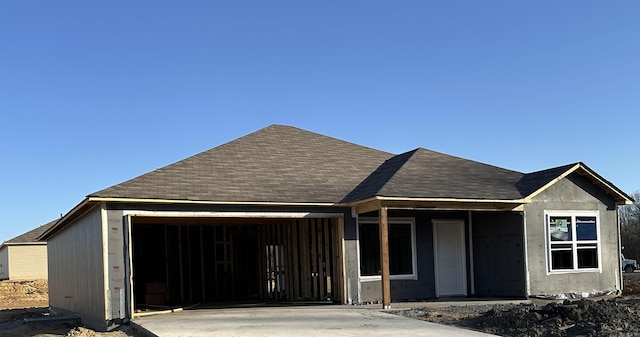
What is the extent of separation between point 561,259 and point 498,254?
5.68ft

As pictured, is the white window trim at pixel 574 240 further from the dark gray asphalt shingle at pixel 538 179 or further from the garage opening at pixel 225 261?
the garage opening at pixel 225 261

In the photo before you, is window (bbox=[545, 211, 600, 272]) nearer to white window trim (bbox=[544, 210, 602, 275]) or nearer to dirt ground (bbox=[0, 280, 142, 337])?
white window trim (bbox=[544, 210, 602, 275])

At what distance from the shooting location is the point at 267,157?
65.6 feet

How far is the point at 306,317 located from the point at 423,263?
577cm

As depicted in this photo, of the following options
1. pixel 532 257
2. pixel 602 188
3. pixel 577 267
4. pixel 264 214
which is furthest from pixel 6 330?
pixel 602 188

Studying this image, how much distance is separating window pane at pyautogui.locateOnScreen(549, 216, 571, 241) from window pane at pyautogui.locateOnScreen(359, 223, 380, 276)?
4853 millimetres

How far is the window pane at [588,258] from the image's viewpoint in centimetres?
1863

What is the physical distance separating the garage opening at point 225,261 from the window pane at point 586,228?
735 cm

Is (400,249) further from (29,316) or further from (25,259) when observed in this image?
(25,259)

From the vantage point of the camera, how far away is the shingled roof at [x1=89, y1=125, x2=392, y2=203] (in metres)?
16.1

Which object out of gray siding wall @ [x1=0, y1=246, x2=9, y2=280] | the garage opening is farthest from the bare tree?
gray siding wall @ [x1=0, y1=246, x2=9, y2=280]

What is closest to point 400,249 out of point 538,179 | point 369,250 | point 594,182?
point 369,250

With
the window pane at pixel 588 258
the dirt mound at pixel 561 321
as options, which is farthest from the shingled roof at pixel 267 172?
the window pane at pixel 588 258

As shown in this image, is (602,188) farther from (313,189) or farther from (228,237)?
(228,237)
